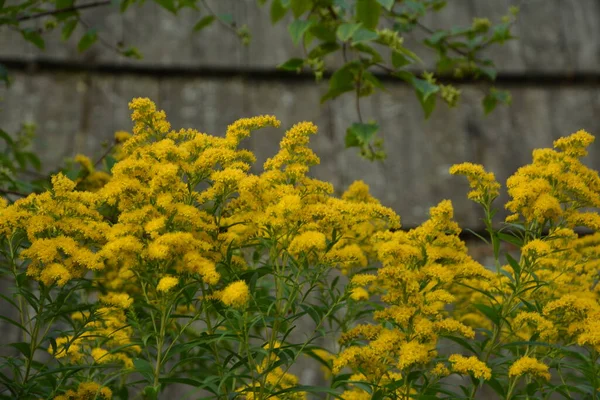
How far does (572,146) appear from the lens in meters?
1.56

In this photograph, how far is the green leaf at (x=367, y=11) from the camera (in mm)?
1848

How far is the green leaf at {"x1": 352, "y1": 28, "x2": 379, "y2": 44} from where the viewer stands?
70.3 inches

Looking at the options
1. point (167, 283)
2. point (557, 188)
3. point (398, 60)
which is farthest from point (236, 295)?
point (398, 60)

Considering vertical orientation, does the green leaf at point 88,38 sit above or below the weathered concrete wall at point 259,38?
below

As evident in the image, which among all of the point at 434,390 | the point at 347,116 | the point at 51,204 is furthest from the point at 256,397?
the point at 347,116

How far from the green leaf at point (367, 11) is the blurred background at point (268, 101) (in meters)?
1.17

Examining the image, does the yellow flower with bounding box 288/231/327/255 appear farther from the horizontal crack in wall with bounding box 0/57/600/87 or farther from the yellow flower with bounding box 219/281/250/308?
the horizontal crack in wall with bounding box 0/57/600/87

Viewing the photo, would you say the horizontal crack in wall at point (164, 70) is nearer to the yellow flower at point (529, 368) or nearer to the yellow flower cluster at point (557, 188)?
the yellow flower cluster at point (557, 188)

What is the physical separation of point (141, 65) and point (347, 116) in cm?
81

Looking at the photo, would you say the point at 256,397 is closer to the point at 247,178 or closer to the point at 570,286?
the point at 247,178

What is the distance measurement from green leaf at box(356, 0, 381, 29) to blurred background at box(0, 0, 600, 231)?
1174 millimetres

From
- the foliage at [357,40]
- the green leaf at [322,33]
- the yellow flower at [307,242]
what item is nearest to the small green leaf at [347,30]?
the foliage at [357,40]

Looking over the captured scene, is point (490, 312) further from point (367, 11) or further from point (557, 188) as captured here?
point (367, 11)

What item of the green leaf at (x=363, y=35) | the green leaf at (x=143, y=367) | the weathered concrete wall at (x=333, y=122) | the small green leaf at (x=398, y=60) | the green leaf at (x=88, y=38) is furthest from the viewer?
the weathered concrete wall at (x=333, y=122)
